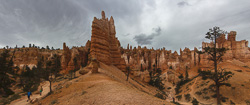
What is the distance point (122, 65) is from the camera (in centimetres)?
3291

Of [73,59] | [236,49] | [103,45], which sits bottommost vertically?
[73,59]

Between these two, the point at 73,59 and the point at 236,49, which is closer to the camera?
the point at 73,59

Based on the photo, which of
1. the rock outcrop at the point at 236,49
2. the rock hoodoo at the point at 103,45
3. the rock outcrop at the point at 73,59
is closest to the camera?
the rock hoodoo at the point at 103,45

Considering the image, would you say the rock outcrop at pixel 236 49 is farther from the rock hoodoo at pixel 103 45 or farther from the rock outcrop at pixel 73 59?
the rock outcrop at pixel 73 59

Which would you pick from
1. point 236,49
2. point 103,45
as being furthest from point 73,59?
point 236,49

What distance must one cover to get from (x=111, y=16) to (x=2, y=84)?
33649 millimetres

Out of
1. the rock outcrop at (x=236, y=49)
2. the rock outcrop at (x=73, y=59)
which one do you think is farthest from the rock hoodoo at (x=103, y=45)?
the rock outcrop at (x=236, y=49)

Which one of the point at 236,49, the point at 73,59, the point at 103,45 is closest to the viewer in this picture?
the point at 103,45

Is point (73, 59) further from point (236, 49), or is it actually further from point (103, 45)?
point (236, 49)

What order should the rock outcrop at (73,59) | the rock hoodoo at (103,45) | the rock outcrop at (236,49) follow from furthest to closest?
1. the rock outcrop at (236,49)
2. the rock outcrop at (73,59)
3. the rock hoodoo at (103,45)

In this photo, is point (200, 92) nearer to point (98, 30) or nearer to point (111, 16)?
point (98, 30)

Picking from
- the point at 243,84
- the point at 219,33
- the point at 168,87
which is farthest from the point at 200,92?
the point at 168,87

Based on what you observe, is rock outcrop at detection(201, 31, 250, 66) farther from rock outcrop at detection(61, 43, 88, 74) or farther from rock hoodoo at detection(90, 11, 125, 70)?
rock outcrop at detection(61, 43, 88, 74)

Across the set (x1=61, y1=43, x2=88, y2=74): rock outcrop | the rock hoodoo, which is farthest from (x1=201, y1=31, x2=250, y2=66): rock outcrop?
(x1=61, y1=43, x2=88, y2=74): rock outcrop
